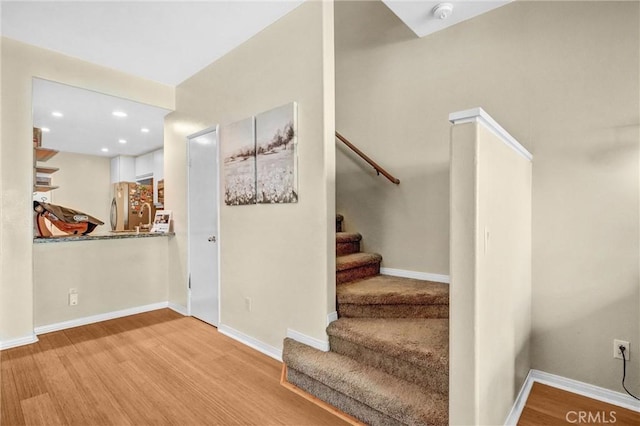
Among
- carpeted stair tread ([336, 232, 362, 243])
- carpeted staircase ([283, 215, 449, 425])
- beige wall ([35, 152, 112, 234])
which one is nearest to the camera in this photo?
carpeted staircase ([283, 215, 449, 425])

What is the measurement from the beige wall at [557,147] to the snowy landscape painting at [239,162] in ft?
4.55

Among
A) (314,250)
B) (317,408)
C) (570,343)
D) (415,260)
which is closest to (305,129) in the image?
(314,250)

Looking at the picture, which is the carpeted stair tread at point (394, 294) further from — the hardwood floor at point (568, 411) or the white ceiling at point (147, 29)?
the white ceiling at point (147, 29)

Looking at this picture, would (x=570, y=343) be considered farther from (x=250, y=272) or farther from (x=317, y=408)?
(x=250, y=272)

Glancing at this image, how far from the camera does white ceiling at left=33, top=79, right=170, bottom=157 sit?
3619 mm

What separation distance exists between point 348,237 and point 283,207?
90 cm

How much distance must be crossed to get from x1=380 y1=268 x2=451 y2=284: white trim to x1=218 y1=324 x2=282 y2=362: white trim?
1257 millimetres

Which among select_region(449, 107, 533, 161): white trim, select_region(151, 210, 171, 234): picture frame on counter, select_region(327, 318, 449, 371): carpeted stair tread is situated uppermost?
select_region(449, 107, 533, 161): white trim

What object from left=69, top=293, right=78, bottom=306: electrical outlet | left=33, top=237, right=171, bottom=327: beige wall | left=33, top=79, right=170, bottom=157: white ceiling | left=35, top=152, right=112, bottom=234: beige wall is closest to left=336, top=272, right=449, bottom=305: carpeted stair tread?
left=33, top=237, right=171, bottom=327: beige wall

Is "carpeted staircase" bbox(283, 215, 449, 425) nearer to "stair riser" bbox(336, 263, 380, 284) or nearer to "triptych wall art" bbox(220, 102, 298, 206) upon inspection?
"stair riser" bbox(336, 263, 380, 284)

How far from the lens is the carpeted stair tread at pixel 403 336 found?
1776mm

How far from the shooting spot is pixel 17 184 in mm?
2895

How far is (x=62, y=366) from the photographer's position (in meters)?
2.52

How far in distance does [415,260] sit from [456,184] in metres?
1.69
